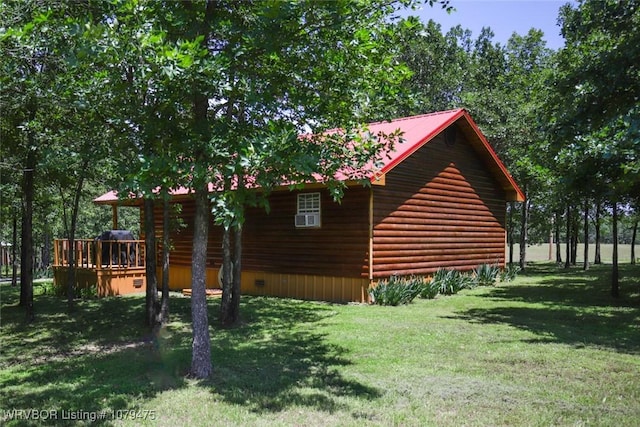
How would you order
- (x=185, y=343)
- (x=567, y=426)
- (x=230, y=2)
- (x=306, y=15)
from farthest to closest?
(x=185, y=343) < (x=230, y=2) < (x=306, y=15) < (x=567, y=426)

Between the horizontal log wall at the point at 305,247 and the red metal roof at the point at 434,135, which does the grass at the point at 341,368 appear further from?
the red metal roof at the point at 434,135

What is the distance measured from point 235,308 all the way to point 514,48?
31.0 m

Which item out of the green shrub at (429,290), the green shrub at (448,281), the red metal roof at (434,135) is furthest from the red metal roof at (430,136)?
the green shrub at (448,281)

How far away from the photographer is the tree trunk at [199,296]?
6125 millimetres

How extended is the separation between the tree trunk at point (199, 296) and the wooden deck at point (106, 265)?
10670mm

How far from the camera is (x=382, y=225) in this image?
530 inches

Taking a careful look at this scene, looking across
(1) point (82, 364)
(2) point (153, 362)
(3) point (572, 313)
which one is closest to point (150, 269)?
(1) point (82, 364)

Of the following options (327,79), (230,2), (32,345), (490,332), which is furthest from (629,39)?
(32,345)

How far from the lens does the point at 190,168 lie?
5.20m

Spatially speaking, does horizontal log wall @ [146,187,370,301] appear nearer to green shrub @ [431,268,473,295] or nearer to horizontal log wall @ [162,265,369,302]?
horizontal log wall @ [162,265,369,302]

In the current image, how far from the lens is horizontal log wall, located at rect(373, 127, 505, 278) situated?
13.8 metres

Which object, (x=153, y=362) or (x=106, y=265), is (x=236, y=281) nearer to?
(x=153, y=362)

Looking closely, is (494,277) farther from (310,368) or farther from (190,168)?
(190,168)

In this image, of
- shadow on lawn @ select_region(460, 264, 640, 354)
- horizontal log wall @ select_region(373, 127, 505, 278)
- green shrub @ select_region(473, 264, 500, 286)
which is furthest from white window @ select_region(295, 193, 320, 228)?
green shrub @ select_region(473, 264, 500, 286)
